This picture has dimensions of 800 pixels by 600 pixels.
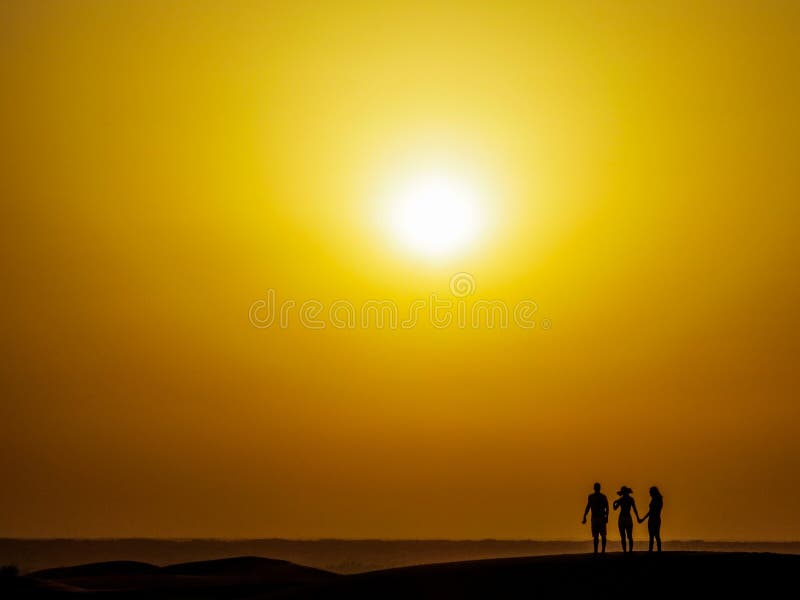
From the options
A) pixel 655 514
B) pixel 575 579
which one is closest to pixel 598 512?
pixel 655 514

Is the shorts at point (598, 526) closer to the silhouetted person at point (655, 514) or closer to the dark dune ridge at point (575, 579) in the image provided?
the silhouetted person at point (655, 514)

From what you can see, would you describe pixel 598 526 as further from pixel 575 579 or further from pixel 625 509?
pixel 575 579

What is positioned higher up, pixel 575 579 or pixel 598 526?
pixel 598 526

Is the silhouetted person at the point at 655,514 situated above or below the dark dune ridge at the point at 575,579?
above

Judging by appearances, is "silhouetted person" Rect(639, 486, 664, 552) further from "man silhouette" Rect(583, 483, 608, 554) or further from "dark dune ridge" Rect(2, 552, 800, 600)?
"dark dune ridge" Rect(2, 552, 800, 600)

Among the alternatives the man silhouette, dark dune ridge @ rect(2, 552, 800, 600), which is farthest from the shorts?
dark dune ridge @ rect(2, 552, 800, 600)

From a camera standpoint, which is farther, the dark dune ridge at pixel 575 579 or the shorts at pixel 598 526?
the shorts at pixel 598 526

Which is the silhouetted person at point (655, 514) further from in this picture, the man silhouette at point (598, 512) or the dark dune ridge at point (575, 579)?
the dark dune ridge at point (575, 579)

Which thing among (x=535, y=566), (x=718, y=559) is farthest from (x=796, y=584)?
(x=535, y=566)

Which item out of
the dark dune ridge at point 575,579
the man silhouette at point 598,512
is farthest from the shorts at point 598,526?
the dark dune ridge at point 575,579

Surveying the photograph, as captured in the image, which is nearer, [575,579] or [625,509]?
[575,579]

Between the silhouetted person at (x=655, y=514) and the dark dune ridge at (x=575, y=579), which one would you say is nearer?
the dark dune ridge at (x=575, y=579)

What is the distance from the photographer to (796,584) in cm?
2630

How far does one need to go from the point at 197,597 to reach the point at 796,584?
15342 mm
